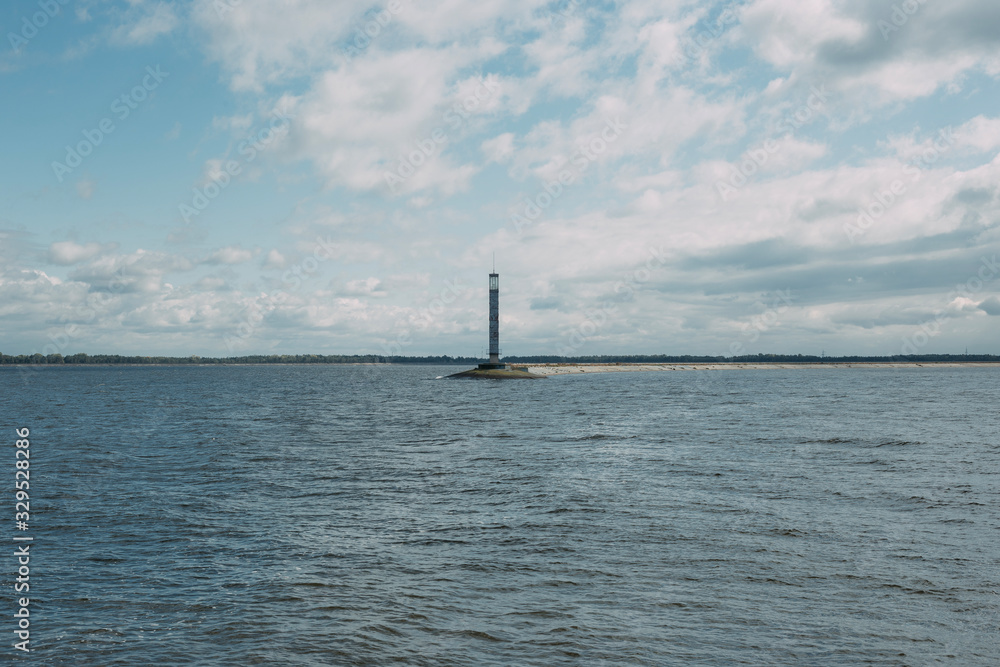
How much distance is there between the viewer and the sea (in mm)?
11836

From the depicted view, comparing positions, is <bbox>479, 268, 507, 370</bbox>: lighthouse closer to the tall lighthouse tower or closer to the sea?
the tall lighthouse tower

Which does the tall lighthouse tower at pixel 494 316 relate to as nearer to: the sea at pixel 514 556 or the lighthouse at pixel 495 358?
the lighthouse at pixel 495 358

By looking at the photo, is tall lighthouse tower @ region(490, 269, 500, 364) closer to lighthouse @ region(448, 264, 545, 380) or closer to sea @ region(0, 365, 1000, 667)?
lighthouse @ region(448, 264, 545, 380)

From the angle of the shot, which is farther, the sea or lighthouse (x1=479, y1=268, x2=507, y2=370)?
lighthouse (x1=479, y1=268, x2=507, y2=370)

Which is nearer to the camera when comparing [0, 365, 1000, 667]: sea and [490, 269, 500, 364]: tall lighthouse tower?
[0, 365, 1000, 667]: sea

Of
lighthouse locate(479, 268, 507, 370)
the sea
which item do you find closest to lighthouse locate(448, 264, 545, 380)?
lighthouse locate(479, 268, 507, 370)

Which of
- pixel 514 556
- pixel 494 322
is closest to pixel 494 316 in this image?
pixel 494 322

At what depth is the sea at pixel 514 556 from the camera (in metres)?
11.8

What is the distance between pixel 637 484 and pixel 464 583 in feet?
43.7

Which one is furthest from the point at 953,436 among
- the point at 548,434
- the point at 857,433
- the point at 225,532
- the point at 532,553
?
the point at 225,532

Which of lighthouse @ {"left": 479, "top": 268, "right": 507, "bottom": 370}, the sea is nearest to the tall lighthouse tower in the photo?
lighthouse @ {"left": 479, "top": 268, "right": 507, "bottom": 370}

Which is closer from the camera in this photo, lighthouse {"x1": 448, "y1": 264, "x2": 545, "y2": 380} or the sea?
the sea

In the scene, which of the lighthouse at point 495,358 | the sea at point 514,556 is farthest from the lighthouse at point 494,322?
the sea at point 514,556

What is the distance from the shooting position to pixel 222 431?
5019cm
